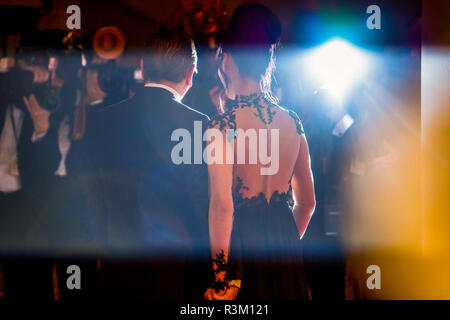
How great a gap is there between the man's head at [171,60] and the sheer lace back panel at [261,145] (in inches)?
8.9

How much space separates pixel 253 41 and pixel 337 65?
0.48 meters

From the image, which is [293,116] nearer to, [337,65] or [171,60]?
[337,65]

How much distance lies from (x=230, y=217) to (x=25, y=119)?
1.25 meters

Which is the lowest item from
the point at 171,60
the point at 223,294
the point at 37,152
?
the point at 223,294

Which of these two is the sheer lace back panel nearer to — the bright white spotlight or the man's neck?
the man's neck

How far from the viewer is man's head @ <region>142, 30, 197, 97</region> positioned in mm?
1909

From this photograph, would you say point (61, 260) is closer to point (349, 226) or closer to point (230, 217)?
point (230, 217)

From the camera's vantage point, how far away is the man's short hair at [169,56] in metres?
1.92

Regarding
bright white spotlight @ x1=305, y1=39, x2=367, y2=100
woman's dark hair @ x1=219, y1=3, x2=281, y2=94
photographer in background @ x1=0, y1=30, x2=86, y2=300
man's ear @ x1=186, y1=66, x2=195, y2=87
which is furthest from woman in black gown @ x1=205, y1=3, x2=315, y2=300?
photographer in background @ x1=0, y1=30, x2=86, y2=300

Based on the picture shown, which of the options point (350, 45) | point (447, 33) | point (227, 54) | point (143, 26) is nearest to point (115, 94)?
point (143, 26)

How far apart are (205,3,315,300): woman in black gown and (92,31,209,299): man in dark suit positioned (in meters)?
0.09

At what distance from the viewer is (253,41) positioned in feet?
6.21

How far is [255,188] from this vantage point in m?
1.89

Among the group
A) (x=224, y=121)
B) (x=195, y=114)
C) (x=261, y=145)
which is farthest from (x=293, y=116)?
(x=195, y=114)
